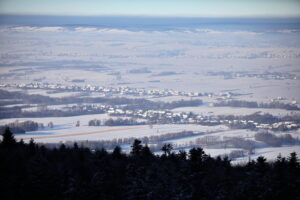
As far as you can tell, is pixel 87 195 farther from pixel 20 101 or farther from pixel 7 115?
pixel 20 101

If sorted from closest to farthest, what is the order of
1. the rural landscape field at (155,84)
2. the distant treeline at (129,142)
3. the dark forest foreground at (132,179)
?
the dark forest foreground at (132,179) → the distant treeline at (129,142) → the rural landscape field at (155,84)

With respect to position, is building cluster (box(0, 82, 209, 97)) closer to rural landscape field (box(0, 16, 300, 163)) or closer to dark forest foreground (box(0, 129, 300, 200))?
rural landscape field (box(0, 16, 300, 163))

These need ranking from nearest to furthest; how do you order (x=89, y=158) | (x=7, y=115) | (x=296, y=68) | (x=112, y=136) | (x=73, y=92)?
1. (x=89, y=158)
2. (x=112, y=136)
3. (x=7, y=115)
4. (x=73, y=92)
5. (x=296, y=68)

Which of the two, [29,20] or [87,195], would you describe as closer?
[87,195]

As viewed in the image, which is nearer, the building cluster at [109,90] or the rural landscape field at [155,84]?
the rural landscape field at [155,84]

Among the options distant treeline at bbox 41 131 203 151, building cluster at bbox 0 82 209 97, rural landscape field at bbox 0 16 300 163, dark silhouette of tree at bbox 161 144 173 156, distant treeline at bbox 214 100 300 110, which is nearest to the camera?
dark silhouette of tree at bbox 161 144 173 156

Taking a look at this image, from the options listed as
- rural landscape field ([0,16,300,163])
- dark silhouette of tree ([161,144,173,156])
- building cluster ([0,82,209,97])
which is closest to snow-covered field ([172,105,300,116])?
rural landscape field ([0,16,300,163])

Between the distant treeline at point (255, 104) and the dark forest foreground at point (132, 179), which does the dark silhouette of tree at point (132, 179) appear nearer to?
the dark forest foreground at point (132, 179)

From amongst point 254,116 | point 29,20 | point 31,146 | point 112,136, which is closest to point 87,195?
point 31,146

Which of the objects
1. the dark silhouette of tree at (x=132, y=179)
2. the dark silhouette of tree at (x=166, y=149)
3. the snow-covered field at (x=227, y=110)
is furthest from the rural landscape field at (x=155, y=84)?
the dark silhouette of tree at (x=132, y=179)
